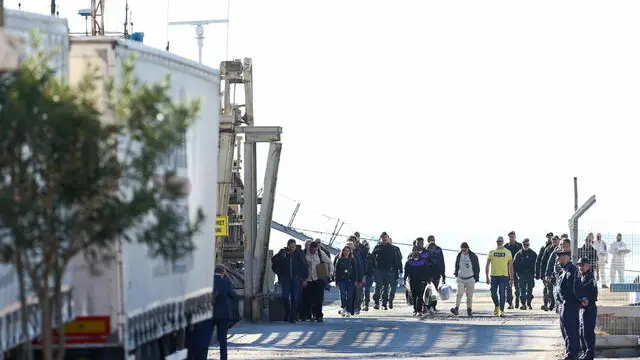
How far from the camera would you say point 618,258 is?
92.9 ft

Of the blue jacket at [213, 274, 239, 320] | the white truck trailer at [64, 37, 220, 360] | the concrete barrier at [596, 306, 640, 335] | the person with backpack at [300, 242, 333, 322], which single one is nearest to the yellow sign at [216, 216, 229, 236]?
the person with backpack at [300, 242, 333, 322]

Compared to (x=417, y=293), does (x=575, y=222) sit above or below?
above

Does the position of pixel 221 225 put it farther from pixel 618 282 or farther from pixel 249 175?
pixel 618 282

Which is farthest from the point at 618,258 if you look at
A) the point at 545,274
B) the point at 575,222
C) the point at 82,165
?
the point at 82,165

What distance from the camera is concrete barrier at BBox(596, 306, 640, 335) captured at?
26984 mm

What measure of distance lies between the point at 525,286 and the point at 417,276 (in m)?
3.46

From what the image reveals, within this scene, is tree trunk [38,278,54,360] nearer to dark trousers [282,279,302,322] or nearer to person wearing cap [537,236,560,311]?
person wearing cap [537,236,560,311]

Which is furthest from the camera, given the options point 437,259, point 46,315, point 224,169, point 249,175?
point 437,259

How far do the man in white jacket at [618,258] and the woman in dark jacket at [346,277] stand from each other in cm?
865

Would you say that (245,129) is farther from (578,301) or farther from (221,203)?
(578,301)

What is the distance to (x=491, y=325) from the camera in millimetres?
32375

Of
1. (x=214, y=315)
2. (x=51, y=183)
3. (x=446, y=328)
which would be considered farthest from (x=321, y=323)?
(x=51, y=183)

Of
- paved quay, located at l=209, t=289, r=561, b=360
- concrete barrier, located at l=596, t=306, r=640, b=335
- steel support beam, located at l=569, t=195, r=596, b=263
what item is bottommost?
paved quay, located at l=209, t=289, r=561, b=360

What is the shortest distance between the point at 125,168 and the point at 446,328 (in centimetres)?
2093
